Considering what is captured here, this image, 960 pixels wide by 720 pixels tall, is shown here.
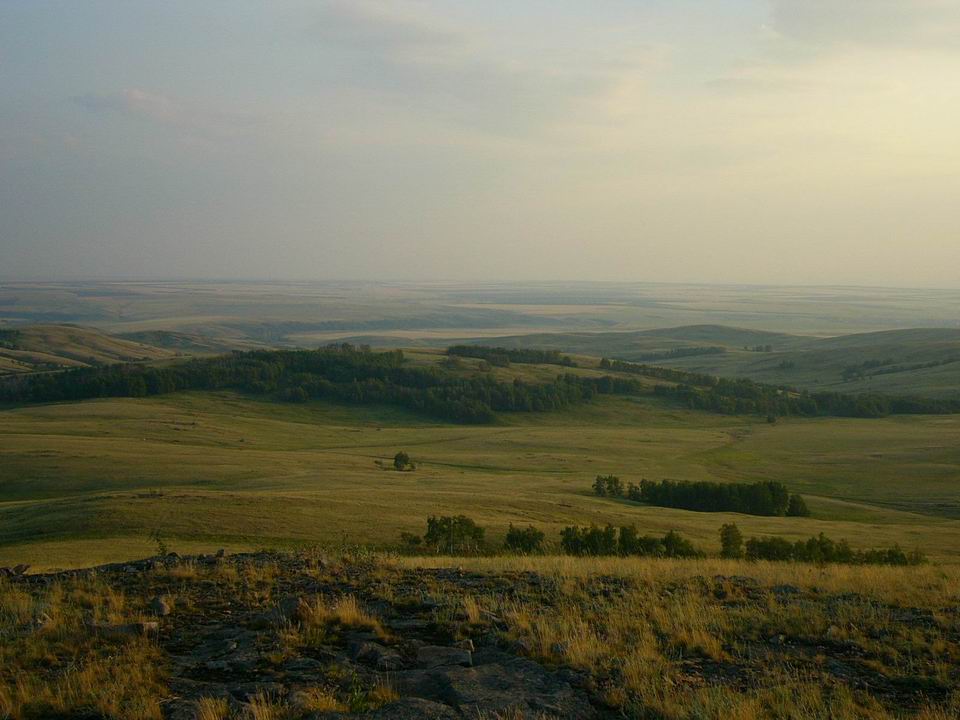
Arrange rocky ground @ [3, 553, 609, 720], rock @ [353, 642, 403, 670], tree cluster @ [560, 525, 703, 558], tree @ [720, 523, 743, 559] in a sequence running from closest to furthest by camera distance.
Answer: rocky ground @ [3, 553, 609, 720]
rock @ [353, 642, 403, 670]
tree cluster @ [560, 525, 703, 558]
tree @ [720, 523, 743, 559]

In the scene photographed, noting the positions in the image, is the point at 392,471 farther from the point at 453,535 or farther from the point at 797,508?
the point at 453,535

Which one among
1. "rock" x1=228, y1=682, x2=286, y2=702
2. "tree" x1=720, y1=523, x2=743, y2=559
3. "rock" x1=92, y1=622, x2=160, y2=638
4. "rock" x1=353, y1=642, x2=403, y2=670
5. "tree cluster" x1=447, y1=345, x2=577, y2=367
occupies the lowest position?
"tree cluster" x1=447, y1=345, x2=577, y2=367

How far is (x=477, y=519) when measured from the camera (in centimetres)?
3862

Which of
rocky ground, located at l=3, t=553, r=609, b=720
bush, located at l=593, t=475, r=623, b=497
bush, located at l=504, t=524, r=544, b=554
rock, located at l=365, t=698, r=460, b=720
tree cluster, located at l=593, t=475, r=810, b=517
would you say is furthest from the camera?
bush, located at l=593, t=475, r=623, b=497

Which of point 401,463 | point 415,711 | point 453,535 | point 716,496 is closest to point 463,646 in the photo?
point 415,711

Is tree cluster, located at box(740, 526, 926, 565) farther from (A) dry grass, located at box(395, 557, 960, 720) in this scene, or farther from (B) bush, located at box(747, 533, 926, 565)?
(A) dry grass, located at box(395, 557, 960, 720)

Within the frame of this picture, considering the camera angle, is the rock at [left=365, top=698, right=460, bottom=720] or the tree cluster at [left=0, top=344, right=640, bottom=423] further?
the tree cluster at [left=0, top=344, right=640, bottom=423]

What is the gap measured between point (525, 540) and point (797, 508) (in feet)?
123

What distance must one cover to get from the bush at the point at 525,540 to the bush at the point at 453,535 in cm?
132

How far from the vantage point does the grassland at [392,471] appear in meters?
34.6

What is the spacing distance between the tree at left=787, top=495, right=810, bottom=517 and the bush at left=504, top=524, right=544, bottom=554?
3593cm

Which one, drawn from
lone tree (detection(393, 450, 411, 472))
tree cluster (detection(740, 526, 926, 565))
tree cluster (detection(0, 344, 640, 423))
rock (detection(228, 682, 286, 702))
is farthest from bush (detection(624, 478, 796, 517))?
tree cluster (detection(0, 344, 640, 423))

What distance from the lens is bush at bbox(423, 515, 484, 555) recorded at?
99.8 ft

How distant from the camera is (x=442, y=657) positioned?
31.7ft
